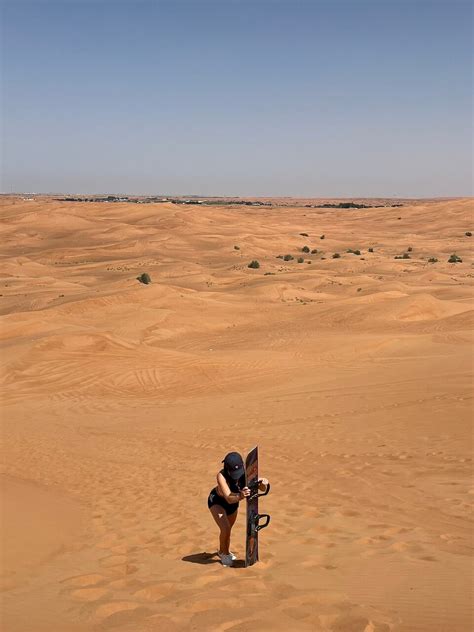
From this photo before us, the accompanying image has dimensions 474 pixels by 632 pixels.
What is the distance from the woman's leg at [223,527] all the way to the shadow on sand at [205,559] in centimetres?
14

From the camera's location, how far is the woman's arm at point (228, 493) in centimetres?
618

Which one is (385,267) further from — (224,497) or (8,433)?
(224,497)

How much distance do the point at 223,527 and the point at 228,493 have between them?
14.1 inches

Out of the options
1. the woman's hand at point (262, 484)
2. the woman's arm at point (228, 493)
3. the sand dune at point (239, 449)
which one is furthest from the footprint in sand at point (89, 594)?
the woman's hand at point (262, 484)

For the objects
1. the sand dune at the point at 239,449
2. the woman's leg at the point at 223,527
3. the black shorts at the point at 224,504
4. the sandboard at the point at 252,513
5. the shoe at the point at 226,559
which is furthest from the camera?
the black shorts at the point at 224,504

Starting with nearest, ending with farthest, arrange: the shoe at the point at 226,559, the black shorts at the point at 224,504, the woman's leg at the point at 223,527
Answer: the shoe at the point at 226,559, the woman's leg at the point at 223,527, the black shorts at the point at 224,504

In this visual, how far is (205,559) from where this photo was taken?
6566 millimetres

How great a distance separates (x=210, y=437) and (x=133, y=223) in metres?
57.7

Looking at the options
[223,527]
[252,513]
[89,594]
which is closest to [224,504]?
[223,527]

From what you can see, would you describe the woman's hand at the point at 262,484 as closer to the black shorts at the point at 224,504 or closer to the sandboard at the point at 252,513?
the sandboard at the point at 252,513

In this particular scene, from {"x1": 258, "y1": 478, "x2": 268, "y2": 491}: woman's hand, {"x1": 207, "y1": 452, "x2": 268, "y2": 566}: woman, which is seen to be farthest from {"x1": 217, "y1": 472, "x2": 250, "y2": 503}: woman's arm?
{"x1": 258, "y1": 478, "x2": 268, "y2": 491}: woman's hand

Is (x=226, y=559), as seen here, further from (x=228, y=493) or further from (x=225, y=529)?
(x=228, y=493)

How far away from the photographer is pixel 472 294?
29.9m

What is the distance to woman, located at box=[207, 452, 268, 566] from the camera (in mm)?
6250
